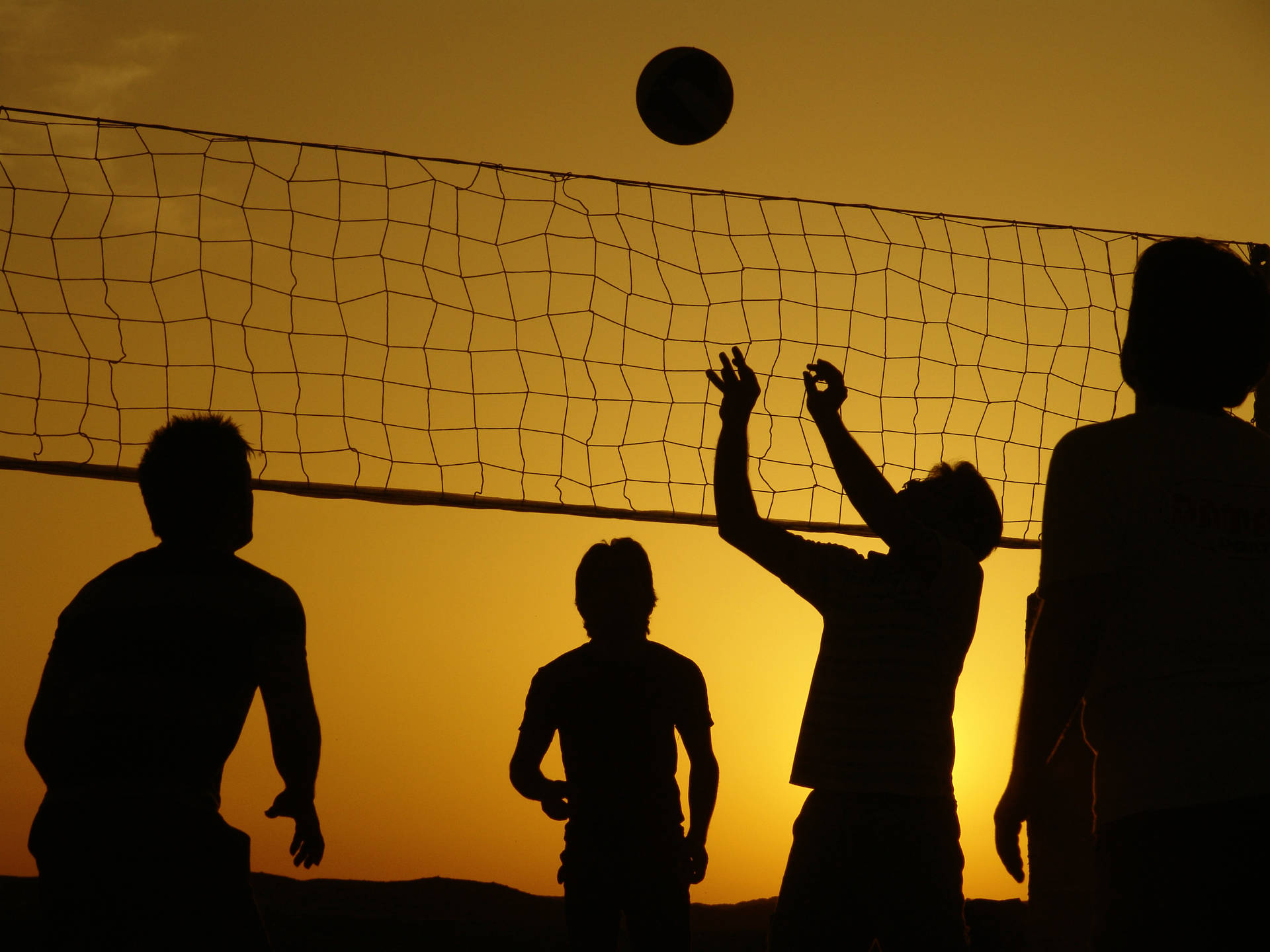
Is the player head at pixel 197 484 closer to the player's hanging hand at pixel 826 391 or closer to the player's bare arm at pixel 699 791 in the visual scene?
the player's hanging hand at pixel 826 391

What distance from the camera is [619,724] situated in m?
3.48

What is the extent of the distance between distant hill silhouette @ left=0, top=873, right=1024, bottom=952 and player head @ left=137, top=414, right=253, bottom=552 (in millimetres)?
3334

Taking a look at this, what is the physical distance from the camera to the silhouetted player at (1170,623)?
1.71 metres

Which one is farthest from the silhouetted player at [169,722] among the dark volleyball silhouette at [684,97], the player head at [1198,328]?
the dark volleyball silhouette at [684,97]

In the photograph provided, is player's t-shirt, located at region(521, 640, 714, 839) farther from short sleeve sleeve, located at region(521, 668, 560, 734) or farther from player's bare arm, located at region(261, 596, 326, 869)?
player's bare arm, located at region(261, 596, 326, 869)

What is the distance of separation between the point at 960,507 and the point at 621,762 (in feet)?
3.89

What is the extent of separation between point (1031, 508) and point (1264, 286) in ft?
11.1

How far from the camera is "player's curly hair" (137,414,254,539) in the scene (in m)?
2.44

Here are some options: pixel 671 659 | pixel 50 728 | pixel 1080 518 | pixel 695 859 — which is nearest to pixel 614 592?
pixel 671 659

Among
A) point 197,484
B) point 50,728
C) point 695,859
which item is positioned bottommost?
point 695,859

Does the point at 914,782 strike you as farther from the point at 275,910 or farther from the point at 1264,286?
the point at 275,910

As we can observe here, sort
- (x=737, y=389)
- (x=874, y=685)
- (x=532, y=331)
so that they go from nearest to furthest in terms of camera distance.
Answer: (x=874, y=685) < (x=737, y=389) < (x=532, y=331)

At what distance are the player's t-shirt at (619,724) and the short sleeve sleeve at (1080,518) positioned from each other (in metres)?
1.75

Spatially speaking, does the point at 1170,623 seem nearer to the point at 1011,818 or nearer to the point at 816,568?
the point at 1011,818
